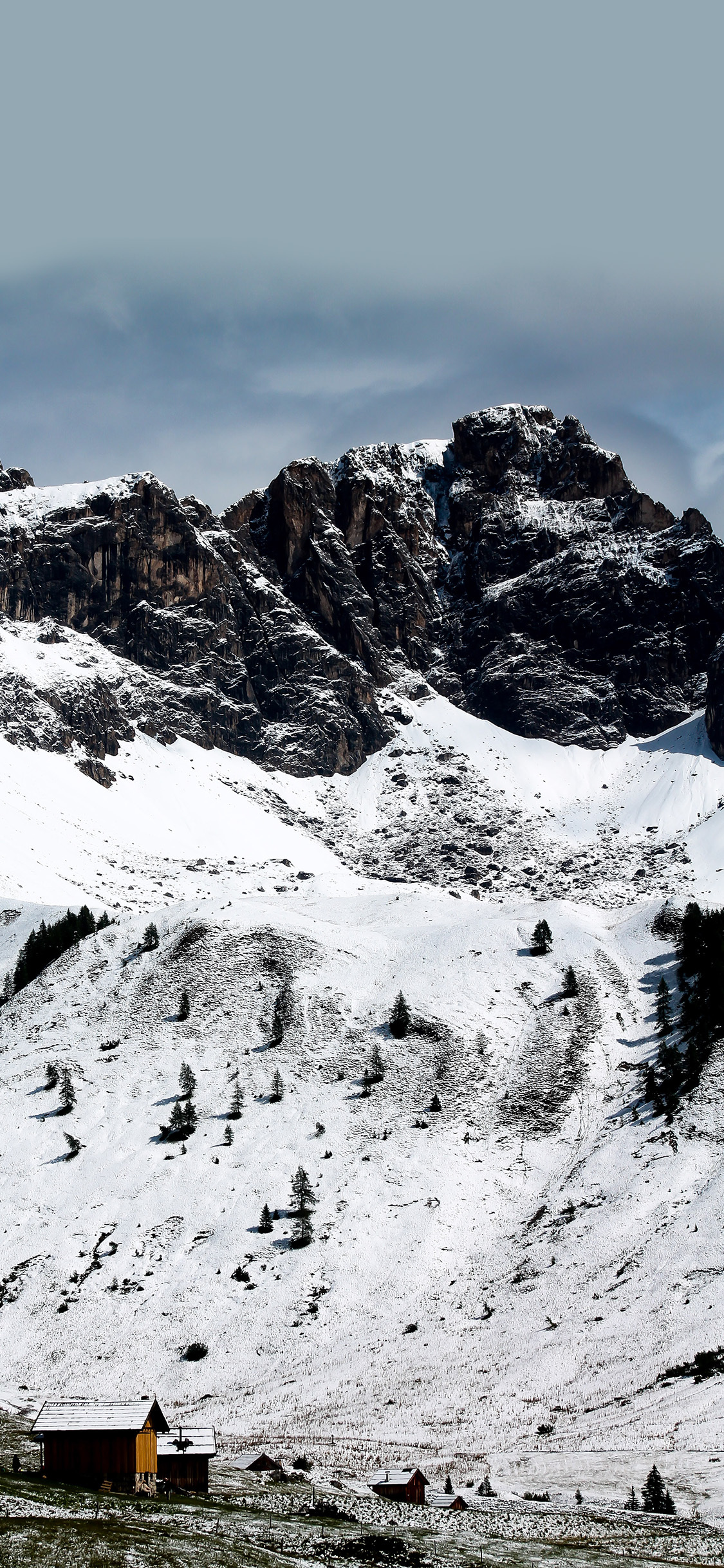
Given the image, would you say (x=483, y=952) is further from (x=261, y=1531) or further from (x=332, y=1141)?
(x=261, y=1531)

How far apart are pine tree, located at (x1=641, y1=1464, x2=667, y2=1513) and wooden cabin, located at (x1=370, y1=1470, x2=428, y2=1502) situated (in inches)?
308

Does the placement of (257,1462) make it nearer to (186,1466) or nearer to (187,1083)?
(186,1466)

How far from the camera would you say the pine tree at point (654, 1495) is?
4138 cm

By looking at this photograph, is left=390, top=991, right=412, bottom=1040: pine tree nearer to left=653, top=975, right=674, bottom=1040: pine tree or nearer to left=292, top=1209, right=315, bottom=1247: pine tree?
left=653, top=975, right=674, bottom=1040: pine tree

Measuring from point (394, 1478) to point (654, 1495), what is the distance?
9158 mm

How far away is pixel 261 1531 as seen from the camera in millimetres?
37031

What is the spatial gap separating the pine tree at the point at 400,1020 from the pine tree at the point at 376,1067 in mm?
3126

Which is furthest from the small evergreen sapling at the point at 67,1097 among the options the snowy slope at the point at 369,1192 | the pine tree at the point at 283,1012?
the pine tree at the point at 283,1012

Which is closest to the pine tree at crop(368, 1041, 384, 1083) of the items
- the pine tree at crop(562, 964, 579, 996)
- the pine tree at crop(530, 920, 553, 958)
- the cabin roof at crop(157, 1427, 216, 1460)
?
the pine tree at crop(562, 964, 579, 996)

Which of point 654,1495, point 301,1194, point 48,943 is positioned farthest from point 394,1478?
point 48,943

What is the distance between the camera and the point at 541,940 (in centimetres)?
11925

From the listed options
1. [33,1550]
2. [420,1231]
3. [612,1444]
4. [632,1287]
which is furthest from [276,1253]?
[33,1550]

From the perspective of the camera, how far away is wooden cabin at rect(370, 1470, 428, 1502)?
43.7 meters

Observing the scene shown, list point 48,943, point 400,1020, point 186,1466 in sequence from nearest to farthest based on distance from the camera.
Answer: point 186,1466, point 400,1020, point 48,943
